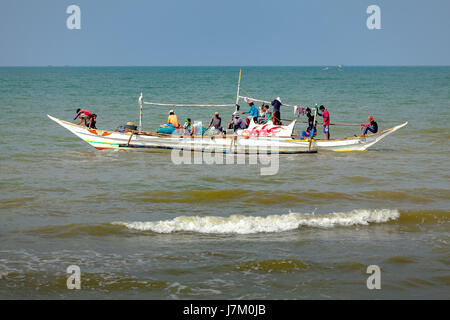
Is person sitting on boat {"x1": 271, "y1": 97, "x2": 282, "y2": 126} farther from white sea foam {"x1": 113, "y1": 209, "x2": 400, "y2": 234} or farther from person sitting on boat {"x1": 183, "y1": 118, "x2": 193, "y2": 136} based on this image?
white sea foam {"x1": 113, "y1": 209, "x2": 400, "y2": 234}

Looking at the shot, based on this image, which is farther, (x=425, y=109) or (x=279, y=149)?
(x=425, y=109)

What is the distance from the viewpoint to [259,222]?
43.7ft

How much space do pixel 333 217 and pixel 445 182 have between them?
21.5ft

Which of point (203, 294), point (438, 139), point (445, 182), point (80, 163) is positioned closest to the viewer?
point (203, 294)

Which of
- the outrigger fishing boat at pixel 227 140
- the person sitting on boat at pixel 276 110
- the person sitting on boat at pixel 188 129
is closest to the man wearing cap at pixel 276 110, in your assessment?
the person sitting on boat at pixel 276 110

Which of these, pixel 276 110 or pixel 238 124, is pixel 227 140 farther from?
pixel 276 110

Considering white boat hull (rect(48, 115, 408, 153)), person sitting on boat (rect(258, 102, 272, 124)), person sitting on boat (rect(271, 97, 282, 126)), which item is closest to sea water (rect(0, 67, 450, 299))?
white boat hull (rect(48, 115, 408, 153))

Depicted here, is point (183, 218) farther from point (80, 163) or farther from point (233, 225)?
point (80, 163)

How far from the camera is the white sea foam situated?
12891mm

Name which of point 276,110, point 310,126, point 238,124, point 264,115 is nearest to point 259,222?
point 238,124

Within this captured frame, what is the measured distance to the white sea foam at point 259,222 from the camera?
12.9 metres

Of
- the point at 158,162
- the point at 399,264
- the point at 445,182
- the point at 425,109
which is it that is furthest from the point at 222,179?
the point at 425,109

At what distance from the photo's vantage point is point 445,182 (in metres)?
18.1

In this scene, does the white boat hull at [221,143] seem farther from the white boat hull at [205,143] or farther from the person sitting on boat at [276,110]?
the person sitting on boat at [276,110]
